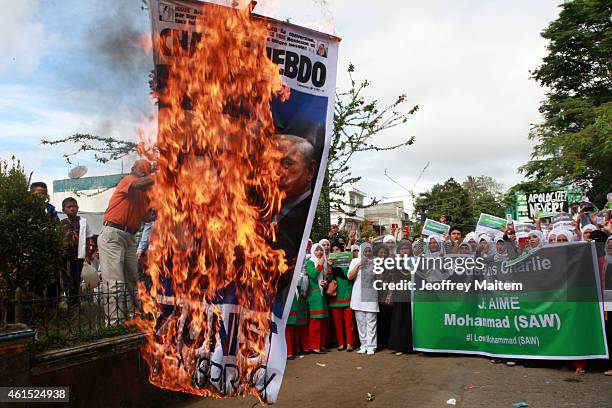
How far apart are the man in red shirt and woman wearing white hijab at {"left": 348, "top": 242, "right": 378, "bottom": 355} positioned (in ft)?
14.0

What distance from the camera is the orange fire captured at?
272 centimetres

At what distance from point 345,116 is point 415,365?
585 centimetres

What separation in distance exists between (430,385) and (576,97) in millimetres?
25812

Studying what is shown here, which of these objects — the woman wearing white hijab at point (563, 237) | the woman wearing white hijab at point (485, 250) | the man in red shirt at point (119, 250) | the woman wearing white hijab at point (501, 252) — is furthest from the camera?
the woman wearing white hijab at point (485, 250)

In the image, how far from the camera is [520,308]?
7.30m

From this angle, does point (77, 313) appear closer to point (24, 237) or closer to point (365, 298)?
point (24, 237)

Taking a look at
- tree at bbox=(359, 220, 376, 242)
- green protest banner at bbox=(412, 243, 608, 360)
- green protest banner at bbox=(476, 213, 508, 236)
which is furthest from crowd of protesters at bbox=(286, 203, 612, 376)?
tree at bbox=(359, 220, 376, 242)

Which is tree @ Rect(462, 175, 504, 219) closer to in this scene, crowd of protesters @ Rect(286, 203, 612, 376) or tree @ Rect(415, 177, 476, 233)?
tree @ Rect(415, 177, 476, 233)

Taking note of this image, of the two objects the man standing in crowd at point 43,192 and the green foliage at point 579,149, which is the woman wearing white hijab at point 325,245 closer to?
the man standing in crowd at point 43,192

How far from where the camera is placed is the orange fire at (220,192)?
272cm

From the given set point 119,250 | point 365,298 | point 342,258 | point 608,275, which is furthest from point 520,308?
point 119,250

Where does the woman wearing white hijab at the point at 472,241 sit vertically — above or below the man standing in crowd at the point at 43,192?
below

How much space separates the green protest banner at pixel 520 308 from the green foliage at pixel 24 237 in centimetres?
574

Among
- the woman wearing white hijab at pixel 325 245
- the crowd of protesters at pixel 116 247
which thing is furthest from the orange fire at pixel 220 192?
the woman wearing white hijab at pixel 325 245
